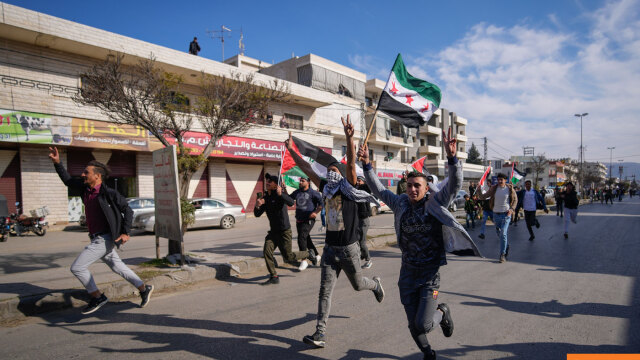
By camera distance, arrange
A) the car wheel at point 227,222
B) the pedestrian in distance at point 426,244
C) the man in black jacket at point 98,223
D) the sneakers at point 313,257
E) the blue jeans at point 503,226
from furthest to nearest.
Result: the car wheel at point 227,222
the blue jeans at point 503,226
the sneakers at point 313,257
the man in black jacket at point 98,223
the pedestrian in distance at point 426,244

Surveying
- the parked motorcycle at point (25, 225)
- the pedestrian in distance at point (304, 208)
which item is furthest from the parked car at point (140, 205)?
the pedestrian in distance at point (304, 208)

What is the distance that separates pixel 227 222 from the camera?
16641 millimetres

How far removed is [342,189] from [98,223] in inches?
130

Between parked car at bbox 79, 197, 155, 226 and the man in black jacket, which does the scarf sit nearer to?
the man in black jacket

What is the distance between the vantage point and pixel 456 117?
5778 cm

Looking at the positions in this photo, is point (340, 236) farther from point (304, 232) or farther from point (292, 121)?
point (292, 121)

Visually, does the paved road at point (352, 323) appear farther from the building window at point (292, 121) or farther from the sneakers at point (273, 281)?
the building window at point (292, 121)

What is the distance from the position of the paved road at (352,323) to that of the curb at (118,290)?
9.9 inches

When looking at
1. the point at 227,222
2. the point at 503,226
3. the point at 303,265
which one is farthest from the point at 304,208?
the point at 227,222

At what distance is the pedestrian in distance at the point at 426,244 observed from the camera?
2.98 m

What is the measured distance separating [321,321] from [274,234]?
2.78 meters

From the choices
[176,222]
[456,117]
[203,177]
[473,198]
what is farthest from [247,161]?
[456,117]

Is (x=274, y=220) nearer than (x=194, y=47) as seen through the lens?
Yes

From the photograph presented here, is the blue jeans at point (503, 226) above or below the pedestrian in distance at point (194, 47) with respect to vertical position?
below
